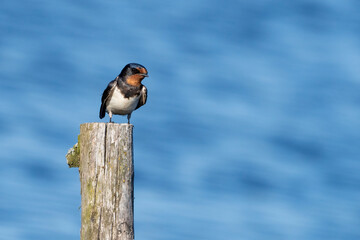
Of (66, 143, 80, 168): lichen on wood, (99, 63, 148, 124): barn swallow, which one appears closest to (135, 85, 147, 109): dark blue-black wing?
(99, 63, 148, 124): barn swallow

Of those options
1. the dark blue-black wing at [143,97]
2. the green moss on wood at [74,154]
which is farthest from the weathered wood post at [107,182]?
the dark blue-black wing at [143,97]

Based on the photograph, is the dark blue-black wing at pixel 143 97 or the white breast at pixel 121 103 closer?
the white breast at pixel 121 103

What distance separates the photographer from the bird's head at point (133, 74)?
26.2ft

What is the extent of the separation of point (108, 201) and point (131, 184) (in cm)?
30

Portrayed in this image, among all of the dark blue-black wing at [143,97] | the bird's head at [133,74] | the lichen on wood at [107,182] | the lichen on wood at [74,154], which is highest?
the bird's head at [133,74]

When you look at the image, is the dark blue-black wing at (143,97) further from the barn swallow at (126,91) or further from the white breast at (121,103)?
the white breast at (121,103)

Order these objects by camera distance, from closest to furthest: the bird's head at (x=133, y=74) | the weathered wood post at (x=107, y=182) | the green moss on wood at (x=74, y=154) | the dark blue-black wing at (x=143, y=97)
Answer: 1. the weathered wood post at (x=107, y=182)
2. the green moss on wood at (x=74, y=154)
3. the bird's head at (x=133, y=74)
4. the dark blue-black wing at (x=143, y=97)

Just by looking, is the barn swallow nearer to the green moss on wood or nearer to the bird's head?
the bird's head

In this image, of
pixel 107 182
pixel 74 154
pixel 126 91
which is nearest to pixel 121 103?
pixel 126 91

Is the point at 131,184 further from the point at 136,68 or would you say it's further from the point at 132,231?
the point at 136,68

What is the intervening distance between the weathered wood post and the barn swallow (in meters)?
2.27

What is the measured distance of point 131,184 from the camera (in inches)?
222

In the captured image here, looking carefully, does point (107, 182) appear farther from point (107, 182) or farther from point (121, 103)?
point (121, 103)

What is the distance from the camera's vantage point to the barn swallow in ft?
26.2
